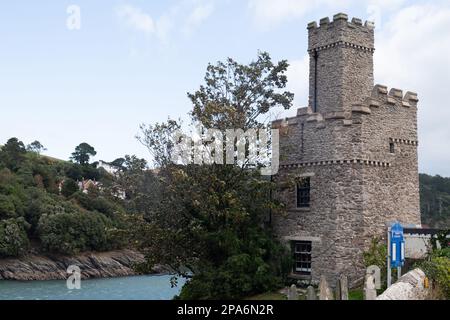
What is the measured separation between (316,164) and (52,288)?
3786 centimetres

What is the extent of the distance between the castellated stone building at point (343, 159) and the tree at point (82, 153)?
308 feet

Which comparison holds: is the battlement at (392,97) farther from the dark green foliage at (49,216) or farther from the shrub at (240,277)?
the dark green foliage at (49,216)

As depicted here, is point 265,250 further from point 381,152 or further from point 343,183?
point 381,152

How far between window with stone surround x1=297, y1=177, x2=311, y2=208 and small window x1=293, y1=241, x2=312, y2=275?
1699mm

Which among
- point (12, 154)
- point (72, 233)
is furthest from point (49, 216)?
point (12, 154)

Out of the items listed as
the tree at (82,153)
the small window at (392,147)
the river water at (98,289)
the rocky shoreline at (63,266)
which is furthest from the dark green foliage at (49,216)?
the small window at (392,147)

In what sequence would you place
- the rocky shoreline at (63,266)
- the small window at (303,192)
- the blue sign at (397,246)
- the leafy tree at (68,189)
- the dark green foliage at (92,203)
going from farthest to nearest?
the leafy tree at (68,189) < the dark green foliage at (92,203) < the rocky shoreline at (63,266) < the small window at (303,192) < the blue sign at (397,246)

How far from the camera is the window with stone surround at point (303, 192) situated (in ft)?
84.4

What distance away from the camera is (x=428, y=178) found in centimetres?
9738

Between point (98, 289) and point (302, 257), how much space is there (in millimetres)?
32664

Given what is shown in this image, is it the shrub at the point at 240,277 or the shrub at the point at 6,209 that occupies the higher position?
the shrub at the point at 6,209

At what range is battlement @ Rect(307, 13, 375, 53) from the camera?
2670 centimetres

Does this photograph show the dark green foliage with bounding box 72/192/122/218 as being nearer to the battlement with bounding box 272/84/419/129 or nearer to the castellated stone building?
the castellated stone building

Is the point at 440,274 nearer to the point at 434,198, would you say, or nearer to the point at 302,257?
the point at 302,257
